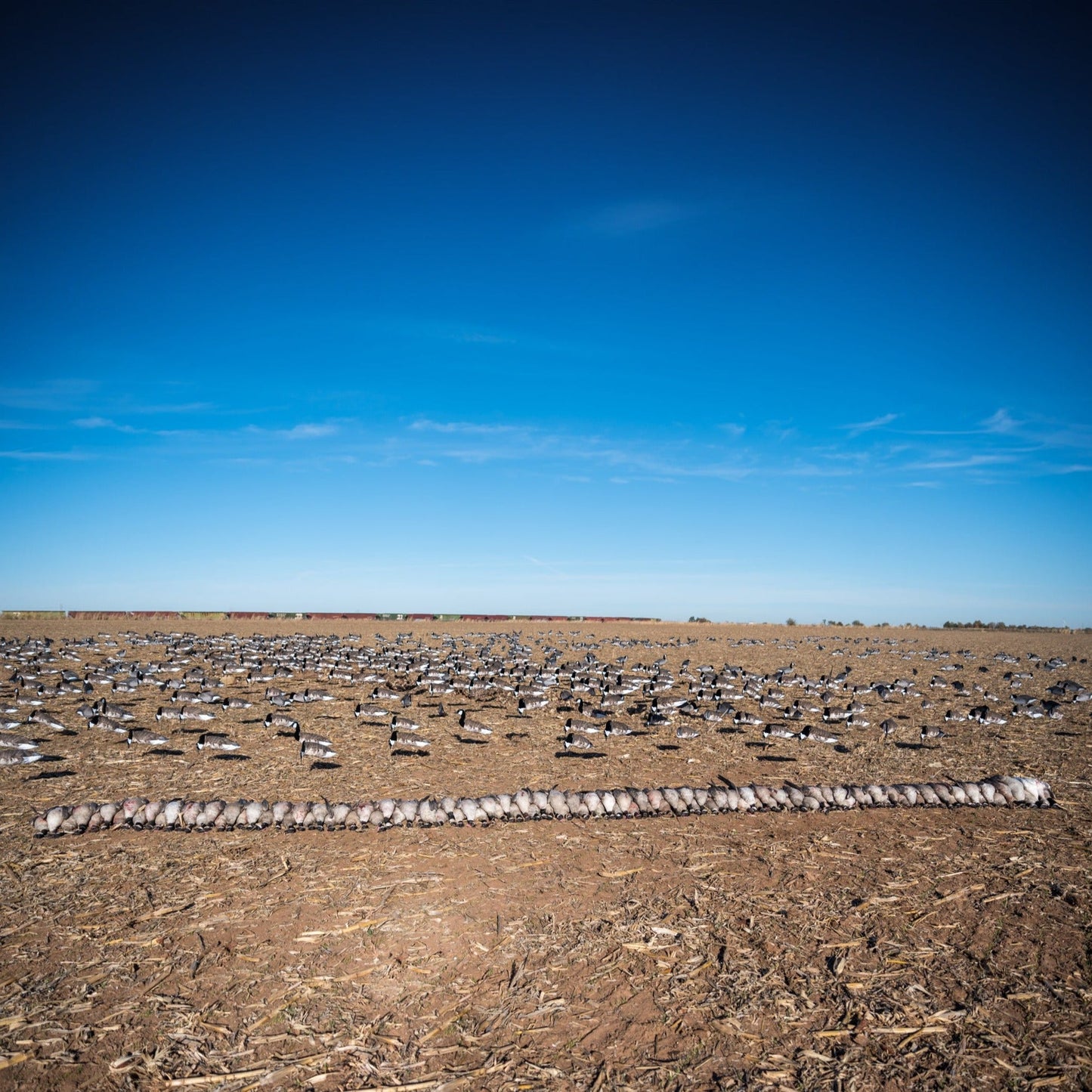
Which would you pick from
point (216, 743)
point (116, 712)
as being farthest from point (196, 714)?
point (216, 743)

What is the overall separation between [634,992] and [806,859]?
471 centimetres

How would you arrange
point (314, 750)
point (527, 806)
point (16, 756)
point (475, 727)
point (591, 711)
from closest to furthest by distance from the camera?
point (527, 806) → point (16, 756) → point (314, 750) → point (475, 727) → point (591, 711)

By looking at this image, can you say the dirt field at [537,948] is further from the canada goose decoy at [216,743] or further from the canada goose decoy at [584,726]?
the canada goose decoy at [584,726]

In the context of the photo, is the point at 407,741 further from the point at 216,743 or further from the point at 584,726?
the point at 584,726

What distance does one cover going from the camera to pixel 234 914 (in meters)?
8.41

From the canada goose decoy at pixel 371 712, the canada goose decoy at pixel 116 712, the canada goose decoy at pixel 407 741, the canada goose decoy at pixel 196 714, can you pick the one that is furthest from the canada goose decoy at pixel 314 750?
the canada goose decoy at pixel 116 712

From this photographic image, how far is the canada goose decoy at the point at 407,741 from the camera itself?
17.3 metres

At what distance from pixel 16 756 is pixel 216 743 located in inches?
159

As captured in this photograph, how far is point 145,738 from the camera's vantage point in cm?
1731

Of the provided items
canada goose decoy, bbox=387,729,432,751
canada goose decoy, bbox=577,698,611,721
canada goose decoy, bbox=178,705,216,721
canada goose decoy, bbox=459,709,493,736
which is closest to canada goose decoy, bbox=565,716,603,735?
canada goose decoy, bbox=577,698,611,721

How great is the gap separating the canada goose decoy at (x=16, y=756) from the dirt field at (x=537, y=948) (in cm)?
22

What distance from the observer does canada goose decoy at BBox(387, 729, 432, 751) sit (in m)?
17.3

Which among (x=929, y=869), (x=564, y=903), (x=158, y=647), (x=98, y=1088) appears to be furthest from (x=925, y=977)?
(x=158, y=647)

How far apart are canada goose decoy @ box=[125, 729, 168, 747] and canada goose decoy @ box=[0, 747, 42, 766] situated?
7.31ft
